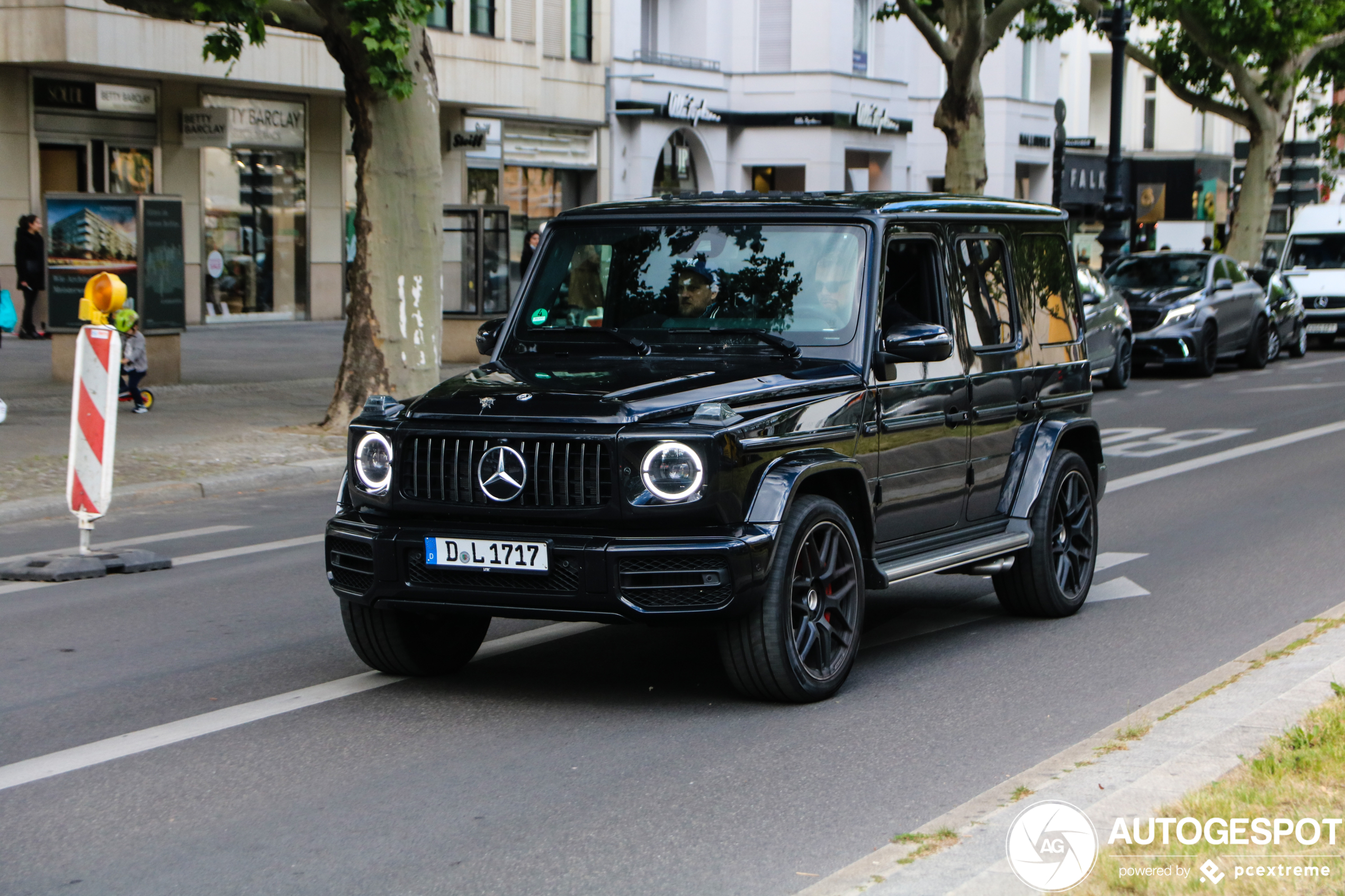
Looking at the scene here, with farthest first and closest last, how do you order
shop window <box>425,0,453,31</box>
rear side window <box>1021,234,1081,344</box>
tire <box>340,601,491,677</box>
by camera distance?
shop window <box>425,0,453,31</box>, rear side window <box>1021,234,1081,344</box>, tire <box>340,601,491,677</box>

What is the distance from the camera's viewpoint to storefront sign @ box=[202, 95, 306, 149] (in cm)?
2983

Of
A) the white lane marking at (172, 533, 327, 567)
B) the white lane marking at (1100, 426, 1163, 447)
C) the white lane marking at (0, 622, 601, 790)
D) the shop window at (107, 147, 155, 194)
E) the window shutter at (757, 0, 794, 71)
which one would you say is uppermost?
the window shutter at (757, 0, 794, 71)

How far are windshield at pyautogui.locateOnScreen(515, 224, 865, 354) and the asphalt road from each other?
4.26 ft

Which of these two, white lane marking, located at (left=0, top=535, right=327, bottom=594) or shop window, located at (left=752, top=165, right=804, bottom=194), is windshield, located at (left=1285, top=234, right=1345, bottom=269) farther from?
white lane marking, located at (left=0, top=535, right=327, bottom=594)

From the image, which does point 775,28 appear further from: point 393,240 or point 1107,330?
point 393,240

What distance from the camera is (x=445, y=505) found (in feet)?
19.9

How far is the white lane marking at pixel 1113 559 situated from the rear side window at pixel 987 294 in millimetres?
2035

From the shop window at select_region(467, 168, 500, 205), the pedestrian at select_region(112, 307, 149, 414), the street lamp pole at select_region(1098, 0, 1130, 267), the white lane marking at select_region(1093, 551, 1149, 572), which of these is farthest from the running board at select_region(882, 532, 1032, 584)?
the shop window at select_region(467, 168, 500, 205)

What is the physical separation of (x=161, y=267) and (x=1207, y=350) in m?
14.1

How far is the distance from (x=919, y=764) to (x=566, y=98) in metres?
33.1

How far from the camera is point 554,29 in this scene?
3709cm

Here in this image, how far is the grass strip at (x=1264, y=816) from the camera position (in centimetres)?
401

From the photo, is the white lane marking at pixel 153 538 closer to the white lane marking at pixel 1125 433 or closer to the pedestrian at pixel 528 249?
the white lane marking at pixel 1125 433

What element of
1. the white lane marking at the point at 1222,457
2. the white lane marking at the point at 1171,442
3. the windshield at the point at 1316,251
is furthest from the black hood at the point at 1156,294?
the windshield at the point at 1316,251
